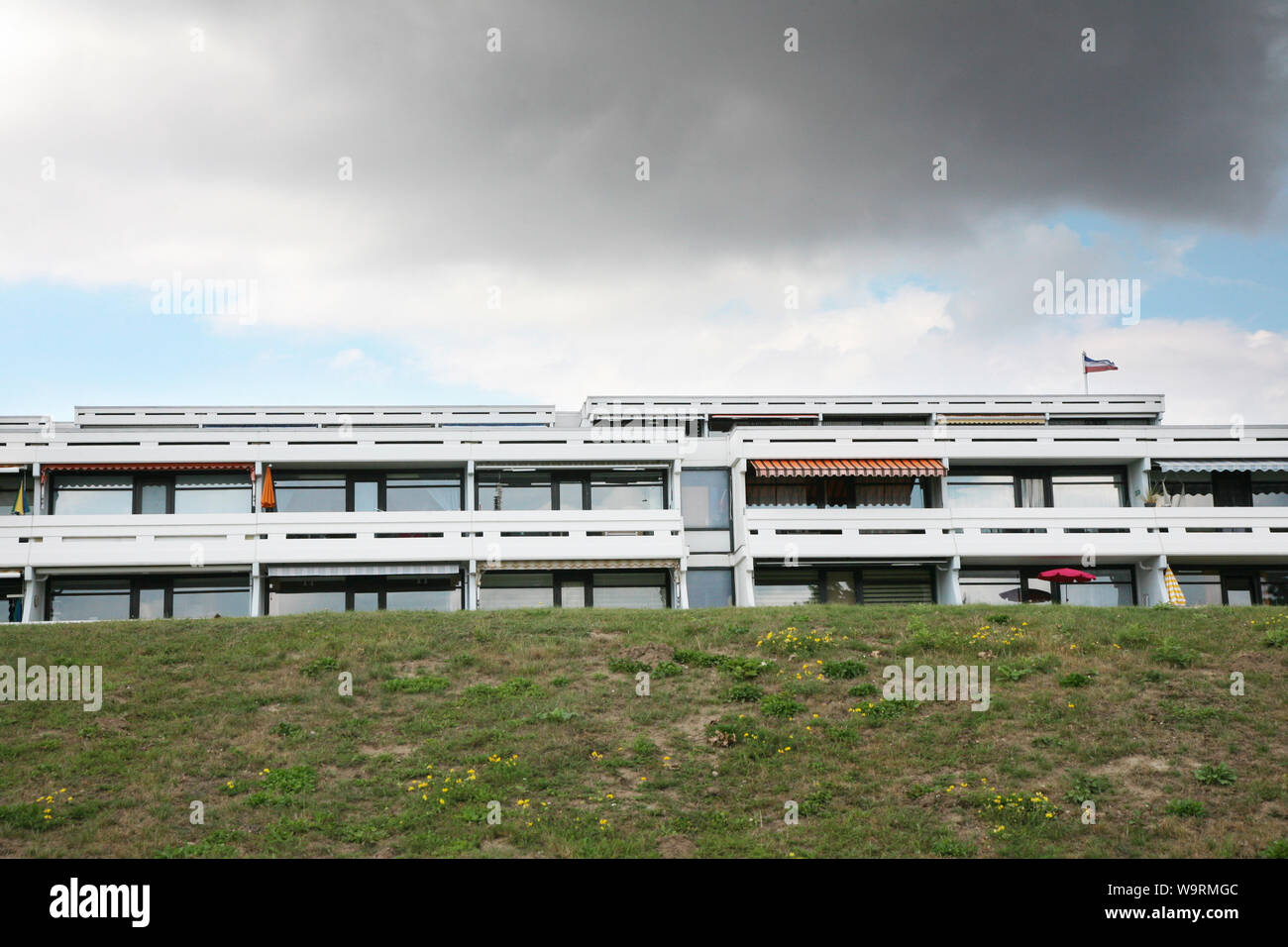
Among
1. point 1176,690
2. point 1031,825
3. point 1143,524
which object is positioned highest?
point 1143,524

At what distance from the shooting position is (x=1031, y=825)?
17844mm

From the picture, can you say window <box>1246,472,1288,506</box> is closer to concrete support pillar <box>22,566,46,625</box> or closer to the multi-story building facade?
the multi-story building facade

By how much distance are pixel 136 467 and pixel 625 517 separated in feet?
53.2

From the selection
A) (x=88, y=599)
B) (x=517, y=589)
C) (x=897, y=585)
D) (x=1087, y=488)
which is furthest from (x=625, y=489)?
(x=88, y=599)

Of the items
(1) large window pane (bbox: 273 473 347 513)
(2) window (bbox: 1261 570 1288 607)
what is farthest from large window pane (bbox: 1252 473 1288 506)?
(1) large window pane (bbox: 273 473 347 513)

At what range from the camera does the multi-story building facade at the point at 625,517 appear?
128ft

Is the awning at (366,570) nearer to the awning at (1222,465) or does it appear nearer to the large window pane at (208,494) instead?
the large window pane at (208,494)

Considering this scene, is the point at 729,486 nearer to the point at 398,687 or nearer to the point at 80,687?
the point at 398,687

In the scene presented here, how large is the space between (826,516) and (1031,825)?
75.5 ft

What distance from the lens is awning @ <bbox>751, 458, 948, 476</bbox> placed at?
40.6 meters

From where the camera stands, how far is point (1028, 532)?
4088cm

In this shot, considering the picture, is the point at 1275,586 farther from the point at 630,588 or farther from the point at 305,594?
the point at 305,594
